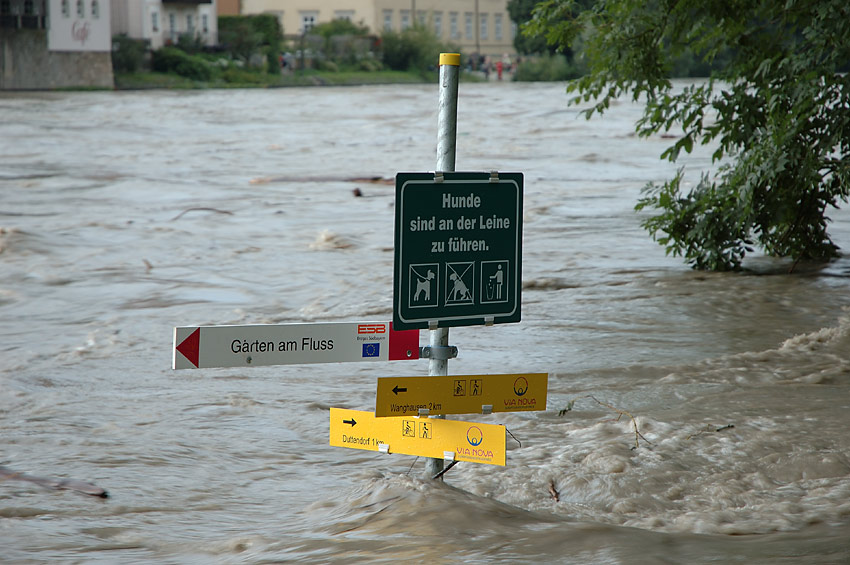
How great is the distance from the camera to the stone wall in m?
54.9

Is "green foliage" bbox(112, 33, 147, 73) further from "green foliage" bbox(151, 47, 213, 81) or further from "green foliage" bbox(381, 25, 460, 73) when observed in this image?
"green foliage" bbox(381, 25, 460, 73)

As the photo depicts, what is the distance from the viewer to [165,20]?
7050cm

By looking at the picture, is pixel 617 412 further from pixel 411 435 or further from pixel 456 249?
pixel 456 249

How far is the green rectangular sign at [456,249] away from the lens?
411cm

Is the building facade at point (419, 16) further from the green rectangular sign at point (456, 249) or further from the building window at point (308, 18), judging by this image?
the green rectangular sign at point (456, 249)

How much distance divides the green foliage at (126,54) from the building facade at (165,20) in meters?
1.18

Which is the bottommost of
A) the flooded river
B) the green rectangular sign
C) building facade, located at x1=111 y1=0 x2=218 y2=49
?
the flooded river

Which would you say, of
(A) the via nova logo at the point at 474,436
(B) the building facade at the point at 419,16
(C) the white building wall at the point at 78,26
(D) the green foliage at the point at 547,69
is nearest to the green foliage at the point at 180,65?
(C) the white building wall at the point at 78,26

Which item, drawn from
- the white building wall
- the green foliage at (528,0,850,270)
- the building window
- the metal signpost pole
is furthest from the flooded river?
the building window

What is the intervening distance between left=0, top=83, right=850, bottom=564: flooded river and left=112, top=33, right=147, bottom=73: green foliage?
47.0 meters

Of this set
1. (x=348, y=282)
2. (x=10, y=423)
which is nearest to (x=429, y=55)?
(x=348, y=282)

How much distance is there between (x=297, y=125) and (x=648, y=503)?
3165 cm

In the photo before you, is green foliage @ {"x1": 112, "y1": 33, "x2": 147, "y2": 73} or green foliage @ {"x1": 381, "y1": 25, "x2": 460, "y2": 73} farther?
green foliage @ {"x1": 381, "y1": 25, "x2": 460, "y2": 73}

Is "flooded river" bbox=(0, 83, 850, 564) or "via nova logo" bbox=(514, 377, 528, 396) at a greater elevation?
"via nova logo" bbox=(514, 377, 528, 396)
